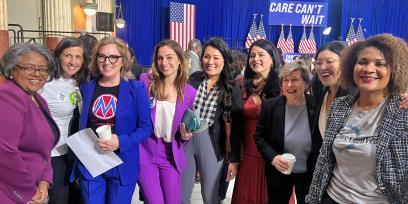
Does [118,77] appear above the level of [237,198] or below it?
above

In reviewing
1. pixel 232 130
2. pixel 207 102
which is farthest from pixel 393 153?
pixel 207 102

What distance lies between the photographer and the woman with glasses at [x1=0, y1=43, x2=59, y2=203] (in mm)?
1547

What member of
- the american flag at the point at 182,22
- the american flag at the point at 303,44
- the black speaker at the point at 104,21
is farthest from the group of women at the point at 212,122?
the american flag at the point at 303,44

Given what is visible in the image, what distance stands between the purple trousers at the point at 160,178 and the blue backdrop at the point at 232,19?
1038 cm

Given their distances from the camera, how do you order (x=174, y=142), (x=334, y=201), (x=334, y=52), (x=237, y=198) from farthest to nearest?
1. (x=237, y=198)
2. (x=174, y=142)
3. (x=334, y=52)
4. (x=334, y=201)

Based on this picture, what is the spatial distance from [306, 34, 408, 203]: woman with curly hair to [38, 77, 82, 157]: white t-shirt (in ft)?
5.26

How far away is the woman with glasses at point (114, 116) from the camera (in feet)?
7.29

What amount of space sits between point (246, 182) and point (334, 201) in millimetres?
1007

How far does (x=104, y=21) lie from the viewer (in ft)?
32.2

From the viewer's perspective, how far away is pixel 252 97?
2.62 m

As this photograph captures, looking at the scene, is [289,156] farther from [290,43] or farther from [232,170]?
[290,43]

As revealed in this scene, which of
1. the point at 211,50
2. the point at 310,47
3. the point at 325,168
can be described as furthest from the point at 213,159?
the point at 310,47

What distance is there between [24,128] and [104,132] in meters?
0.52

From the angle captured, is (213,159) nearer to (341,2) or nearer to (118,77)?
(118,77)
